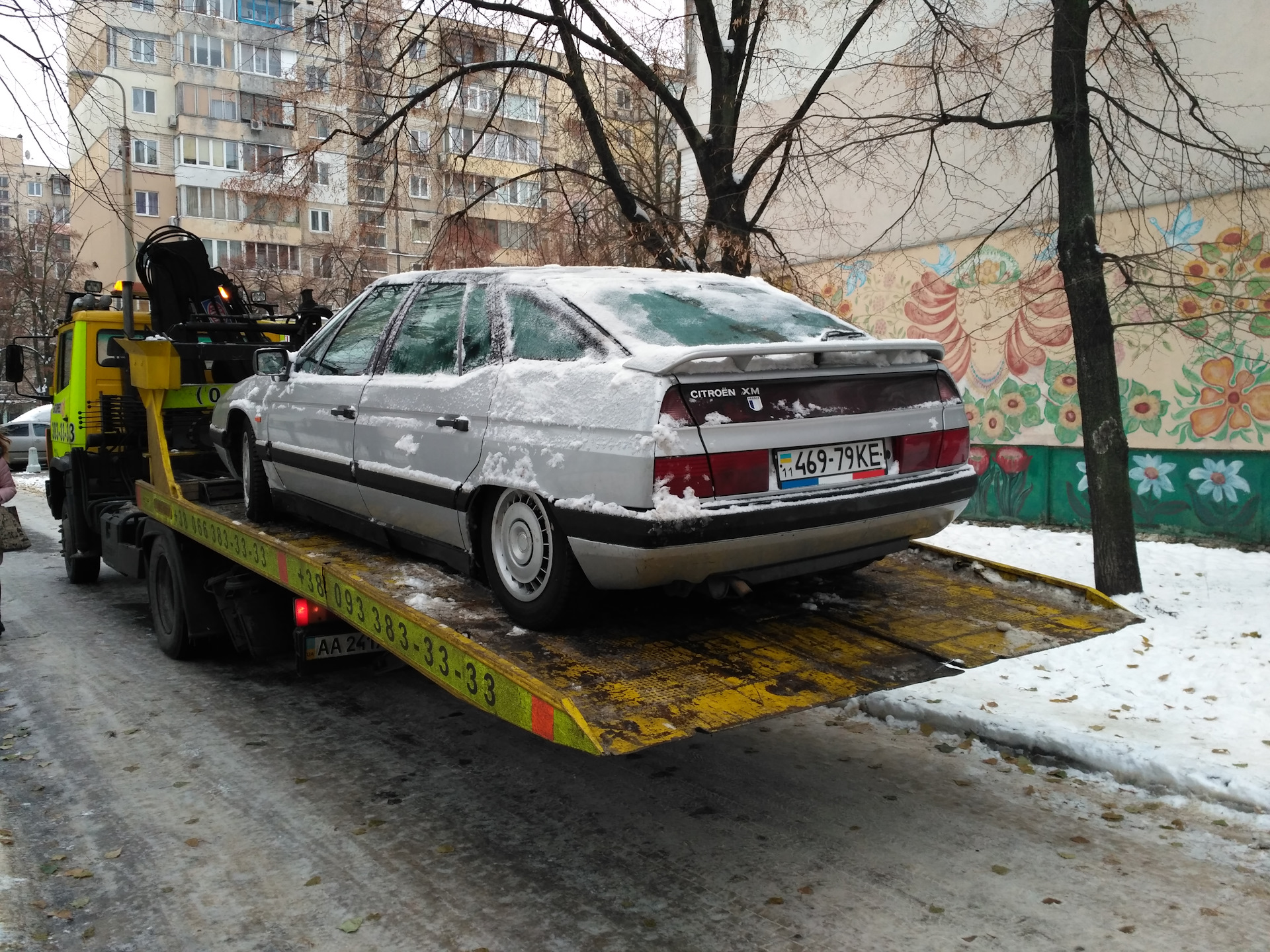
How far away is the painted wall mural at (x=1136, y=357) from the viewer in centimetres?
948

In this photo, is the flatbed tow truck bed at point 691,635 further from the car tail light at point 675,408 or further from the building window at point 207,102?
the building window at point 207,102

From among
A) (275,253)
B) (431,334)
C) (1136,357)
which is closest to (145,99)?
(275,253)

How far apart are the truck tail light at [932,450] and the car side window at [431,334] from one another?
188 cm

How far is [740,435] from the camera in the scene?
3320 millimetres

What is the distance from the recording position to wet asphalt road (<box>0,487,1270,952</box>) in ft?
10.8

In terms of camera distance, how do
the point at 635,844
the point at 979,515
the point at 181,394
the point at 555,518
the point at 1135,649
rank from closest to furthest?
the point at 555,518, the point at 635,844, the point at 1135,649, the point at 181,394, the point at 979,515

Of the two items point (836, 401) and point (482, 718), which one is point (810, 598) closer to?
point (836, 401)

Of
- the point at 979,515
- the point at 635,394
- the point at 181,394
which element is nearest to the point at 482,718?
the point at 635,394

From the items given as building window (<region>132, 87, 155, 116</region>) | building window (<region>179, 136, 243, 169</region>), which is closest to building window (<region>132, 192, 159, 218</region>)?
building window (<region>132, 87, 155, 116</region>)

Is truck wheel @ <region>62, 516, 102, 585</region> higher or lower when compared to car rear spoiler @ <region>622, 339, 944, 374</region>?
lower

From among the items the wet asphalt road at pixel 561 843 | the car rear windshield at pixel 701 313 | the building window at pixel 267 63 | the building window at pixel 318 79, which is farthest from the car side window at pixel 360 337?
the building window at pixel 267 63

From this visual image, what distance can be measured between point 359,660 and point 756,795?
2.30 meters

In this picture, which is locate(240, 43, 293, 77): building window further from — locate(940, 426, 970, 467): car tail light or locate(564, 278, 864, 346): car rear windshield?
locate(940, 426, 970, 467): car tail light

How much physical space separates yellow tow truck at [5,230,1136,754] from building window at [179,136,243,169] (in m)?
39.4
